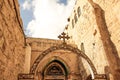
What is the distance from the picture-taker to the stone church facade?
495 cm

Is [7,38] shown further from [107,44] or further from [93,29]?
[93,29]

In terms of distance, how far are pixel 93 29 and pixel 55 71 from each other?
4925 millimetres

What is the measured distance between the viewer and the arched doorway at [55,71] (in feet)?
38.8

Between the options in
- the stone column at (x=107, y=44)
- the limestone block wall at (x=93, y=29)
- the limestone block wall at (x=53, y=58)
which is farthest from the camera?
the limestone block wall at (x=53, y=58)

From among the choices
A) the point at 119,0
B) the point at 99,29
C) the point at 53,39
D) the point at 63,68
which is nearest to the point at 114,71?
the point at 99,29

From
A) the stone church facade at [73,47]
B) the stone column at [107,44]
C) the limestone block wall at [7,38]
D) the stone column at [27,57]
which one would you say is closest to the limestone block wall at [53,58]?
→ the stone church facade at [73,47]

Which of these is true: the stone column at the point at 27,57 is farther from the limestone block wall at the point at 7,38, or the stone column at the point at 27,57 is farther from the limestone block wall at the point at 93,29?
the limestone block wall at the point at 7,38

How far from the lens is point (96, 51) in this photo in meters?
8.81

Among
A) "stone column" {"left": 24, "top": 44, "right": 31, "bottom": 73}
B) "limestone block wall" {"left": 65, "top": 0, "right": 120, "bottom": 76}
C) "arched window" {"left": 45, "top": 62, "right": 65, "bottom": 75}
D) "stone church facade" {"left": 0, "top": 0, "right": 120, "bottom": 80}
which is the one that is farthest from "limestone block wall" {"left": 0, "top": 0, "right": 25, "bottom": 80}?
"arched window" {"left": 45, "top": 62, "right": 65, "bottom": 75}

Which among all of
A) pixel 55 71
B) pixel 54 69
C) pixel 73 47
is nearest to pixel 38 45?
pixel 54 69

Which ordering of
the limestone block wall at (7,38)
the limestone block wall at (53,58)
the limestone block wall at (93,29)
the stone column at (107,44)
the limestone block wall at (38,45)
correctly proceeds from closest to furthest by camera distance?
the limestone block wall at (7,38)
the stone column at (107,44)
the limestone block wall at (93,29)
the limestone block wall at (53,58)
the limestone block wall at (38,45)

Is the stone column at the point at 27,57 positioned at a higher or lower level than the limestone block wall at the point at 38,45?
lower

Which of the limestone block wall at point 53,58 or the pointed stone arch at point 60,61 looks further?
the pointed stone arch at point 60,61

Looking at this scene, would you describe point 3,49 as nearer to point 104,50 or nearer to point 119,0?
point 104,50
